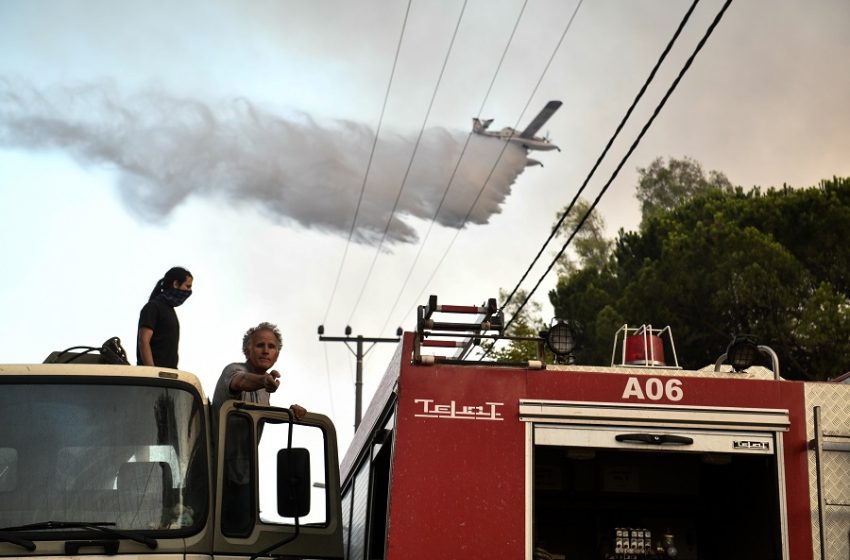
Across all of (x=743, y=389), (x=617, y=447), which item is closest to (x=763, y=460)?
(x=743, y=389)

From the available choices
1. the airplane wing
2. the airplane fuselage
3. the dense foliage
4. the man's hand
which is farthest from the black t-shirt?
the airplane wing

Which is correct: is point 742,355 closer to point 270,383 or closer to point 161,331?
point 270,383

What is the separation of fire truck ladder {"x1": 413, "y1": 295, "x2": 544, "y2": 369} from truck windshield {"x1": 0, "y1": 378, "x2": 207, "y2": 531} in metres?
1.26

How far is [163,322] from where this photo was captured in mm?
7543

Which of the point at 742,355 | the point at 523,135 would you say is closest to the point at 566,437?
the point at 742,355

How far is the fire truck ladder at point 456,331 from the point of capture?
20.8 feet

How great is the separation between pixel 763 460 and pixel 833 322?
25.9 meters

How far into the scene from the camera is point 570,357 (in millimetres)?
7137

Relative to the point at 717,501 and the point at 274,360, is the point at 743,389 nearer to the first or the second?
the point at 717,501

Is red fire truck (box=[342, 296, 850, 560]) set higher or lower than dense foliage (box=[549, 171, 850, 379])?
lower

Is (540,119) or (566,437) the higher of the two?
(540,119)

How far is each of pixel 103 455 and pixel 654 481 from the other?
336 centimetres

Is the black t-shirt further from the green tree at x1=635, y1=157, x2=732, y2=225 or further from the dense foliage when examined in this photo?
the green tree at x1=635, y1=157, x2=732, y2=225

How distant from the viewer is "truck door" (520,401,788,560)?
6.32 metres
